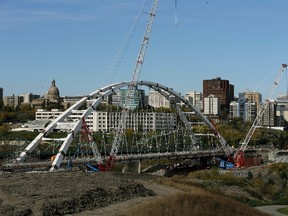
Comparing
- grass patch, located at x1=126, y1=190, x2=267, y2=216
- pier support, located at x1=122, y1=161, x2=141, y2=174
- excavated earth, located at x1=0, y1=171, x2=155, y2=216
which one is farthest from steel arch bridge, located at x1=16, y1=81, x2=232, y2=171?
grass patch, located at x1=126, y1=190, x2=267, y2=216

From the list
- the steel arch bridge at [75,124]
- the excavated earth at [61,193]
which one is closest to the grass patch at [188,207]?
the excavated earth at [61,193]

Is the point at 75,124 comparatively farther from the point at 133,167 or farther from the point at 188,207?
the point at 188,207

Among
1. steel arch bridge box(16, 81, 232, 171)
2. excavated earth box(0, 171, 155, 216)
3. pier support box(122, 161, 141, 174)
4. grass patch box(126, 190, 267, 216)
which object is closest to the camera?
grass patch box(126, 190, 267, 216)

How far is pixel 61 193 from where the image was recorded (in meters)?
27.0

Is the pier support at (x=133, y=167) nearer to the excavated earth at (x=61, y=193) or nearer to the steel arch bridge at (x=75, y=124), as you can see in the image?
the steel arch bridge at (x=75, y=124)

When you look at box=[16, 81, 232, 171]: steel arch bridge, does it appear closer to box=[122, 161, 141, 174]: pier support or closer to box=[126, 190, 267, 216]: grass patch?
box=[122, 161, 141, 174]: pier support

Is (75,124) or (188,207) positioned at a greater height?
(75,124)

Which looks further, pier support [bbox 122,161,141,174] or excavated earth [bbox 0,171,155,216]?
pier support [bbox 122,161,141,174]

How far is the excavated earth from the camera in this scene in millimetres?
24344

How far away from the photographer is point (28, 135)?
12194 cm

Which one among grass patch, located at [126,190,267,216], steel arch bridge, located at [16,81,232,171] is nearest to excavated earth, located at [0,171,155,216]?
grass patch, located at [126,190,267,216]

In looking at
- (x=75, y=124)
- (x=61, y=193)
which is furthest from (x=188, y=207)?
(x=75, y=124)

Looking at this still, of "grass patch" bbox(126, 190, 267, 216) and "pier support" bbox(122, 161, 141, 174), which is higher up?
"grass patch" bbox(126, 190, 267, 216)

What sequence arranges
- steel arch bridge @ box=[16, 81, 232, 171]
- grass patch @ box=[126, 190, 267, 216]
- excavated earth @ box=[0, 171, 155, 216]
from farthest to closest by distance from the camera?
steel arch bridge @ box=[16, 81, 232, 171], excavated earth @ box=[0, 171, 155, 216], grass patch @ box=[126, 190, 267, 216]
